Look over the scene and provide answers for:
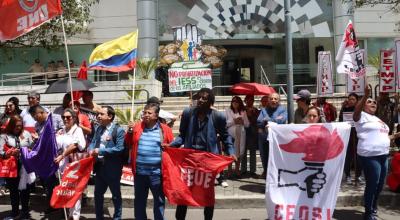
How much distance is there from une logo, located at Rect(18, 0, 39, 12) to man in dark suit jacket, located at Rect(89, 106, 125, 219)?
2.63 meters

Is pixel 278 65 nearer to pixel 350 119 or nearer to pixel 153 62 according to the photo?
pixel 153 62

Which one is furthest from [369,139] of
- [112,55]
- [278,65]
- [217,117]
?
[278,65]

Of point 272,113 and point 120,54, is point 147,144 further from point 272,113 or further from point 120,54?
point 272,113

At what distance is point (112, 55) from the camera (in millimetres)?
7609

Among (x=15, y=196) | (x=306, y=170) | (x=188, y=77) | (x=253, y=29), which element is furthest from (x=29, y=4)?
(x=253, y=29)

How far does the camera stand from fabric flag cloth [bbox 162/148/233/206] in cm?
585

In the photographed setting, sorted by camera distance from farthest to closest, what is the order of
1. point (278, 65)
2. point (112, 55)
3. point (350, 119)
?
1. point (278, 65)
2. point (350, 119)
3. point (112, 55)

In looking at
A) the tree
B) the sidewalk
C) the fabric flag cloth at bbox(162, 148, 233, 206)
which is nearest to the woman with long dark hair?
the sidewalk

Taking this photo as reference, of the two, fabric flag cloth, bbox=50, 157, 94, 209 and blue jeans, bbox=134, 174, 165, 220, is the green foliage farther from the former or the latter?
blue jeans, bbox=134, 174, 165, 220

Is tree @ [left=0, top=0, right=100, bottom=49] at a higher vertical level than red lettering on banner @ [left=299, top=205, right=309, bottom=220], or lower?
higher

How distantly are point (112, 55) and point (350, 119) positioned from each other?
14.8 feet

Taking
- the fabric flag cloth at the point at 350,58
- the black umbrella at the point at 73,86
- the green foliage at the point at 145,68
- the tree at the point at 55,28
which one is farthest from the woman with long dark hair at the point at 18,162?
the green foliage at the point at 145,68

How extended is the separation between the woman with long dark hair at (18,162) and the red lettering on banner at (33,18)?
1673 mm

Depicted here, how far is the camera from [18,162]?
23.4 feet
